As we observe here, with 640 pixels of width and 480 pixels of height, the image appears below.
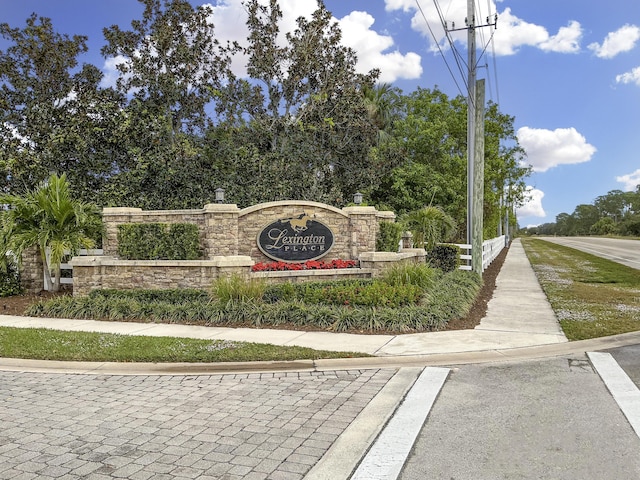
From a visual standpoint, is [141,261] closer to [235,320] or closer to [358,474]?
[235,320]

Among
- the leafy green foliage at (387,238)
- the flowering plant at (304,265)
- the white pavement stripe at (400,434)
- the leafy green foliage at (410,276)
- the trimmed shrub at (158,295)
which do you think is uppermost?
the leafy green foliage at (387,238)

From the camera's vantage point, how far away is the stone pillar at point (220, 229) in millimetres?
12312

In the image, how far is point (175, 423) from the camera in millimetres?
4555

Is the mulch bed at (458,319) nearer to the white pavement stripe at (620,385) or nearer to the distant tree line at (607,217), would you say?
the white pavement stripe at (620,385)

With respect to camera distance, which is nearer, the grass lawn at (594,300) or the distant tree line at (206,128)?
the grass lawn at (594,300)

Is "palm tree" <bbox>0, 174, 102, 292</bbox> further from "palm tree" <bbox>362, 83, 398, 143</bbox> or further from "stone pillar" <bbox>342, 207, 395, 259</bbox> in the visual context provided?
"palm tree" <bbox>362, 83, 398, 143</bbox>

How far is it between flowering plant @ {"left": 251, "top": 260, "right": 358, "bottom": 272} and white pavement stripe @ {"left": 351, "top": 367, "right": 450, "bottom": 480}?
7.05m

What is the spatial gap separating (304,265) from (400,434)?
888 cm

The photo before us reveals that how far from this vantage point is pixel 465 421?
15.0 ft

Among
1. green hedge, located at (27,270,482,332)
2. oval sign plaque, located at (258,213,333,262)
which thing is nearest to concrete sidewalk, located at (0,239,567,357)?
green hedge, located at (27,270,482,332)

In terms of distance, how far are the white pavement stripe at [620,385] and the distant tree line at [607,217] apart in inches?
3883

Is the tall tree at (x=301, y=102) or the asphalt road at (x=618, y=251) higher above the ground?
the tall tree at (x=301, y=102)

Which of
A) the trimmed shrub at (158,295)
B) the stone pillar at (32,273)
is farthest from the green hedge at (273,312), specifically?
the stone pillar at (32,273)

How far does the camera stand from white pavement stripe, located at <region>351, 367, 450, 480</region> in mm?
3619
